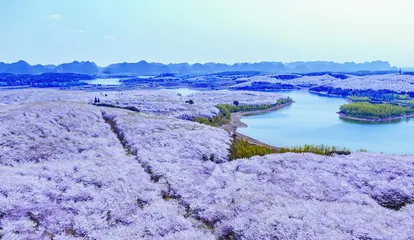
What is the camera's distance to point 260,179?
125 ft

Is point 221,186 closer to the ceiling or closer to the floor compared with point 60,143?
closer to the floor

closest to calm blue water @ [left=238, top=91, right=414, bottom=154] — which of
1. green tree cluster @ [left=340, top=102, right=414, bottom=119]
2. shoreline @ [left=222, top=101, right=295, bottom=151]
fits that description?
shoreline @ [left=222, top=101, right=295, bottom=151]

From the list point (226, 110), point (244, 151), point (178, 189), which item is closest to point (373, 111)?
point (226, 110)

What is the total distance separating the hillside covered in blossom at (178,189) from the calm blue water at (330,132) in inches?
895

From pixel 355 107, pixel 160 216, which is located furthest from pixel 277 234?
pixel 355 107

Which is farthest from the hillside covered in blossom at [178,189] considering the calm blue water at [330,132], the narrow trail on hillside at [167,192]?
the calm blue water at [330,132]

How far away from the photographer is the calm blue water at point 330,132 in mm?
70562

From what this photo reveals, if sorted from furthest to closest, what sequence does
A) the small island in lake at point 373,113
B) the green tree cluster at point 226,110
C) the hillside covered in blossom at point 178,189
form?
the small island in lake at point 373,113 < the green tree cluster at point 226,110 < the hillside covered in blossom at point 178,189

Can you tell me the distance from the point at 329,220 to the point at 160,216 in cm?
1572

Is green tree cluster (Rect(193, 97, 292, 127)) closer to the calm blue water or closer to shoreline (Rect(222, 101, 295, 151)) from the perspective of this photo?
shoreline (Rect(222, 101, 295, 151))

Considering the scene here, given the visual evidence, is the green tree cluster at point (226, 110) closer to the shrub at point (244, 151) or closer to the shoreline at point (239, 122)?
the shoreline at point (239, 122)

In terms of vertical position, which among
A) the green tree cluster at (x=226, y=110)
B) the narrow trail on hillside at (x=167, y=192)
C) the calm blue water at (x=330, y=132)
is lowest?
the calm blue water at (x=330, y=132)

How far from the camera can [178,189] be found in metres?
33.8

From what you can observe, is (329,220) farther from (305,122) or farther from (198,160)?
(305,122)
